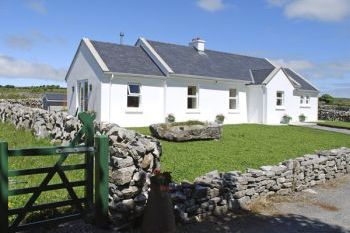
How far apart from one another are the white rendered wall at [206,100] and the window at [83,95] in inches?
204

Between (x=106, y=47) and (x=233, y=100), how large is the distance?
10.6 meters

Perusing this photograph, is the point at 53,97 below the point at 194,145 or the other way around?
the other way around

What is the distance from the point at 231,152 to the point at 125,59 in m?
12.8

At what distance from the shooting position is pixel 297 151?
51.7 feet

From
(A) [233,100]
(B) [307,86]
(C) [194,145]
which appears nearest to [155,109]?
(A) [233,100]

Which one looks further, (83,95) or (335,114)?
(335,114)

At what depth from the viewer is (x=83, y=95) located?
1012 inches

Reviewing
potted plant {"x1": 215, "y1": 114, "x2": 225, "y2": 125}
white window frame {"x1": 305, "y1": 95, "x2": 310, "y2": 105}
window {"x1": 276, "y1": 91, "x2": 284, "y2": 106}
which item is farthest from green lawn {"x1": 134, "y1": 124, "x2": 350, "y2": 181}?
white window frame {"x1": 305, "y1": 95, "x2": 310, "y2": 105}

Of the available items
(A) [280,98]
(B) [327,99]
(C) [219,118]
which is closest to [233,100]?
(C) [219,118]

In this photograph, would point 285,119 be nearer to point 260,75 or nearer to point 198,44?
point 260,75

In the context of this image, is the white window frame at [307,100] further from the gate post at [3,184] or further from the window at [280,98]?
the gate post at [3,184]

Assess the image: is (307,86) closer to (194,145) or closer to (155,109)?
(155,109)

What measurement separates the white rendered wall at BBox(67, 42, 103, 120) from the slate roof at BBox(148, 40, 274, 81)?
17.1ft

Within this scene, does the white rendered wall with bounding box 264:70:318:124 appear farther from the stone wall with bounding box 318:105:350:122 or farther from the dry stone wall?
the dry stone wall
